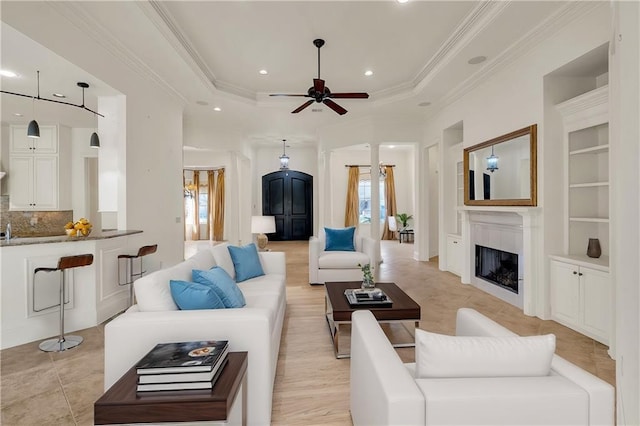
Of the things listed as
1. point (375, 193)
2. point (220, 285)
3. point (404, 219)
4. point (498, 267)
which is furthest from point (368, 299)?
point (404, 219)

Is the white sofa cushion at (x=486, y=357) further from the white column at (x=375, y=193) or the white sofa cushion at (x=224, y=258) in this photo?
the white column at (x=375, y=193)

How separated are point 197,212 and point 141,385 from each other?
1078 centimetres

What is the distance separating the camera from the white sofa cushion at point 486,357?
4.00ft

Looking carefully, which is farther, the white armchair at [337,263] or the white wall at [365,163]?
the white wall at [365,163]

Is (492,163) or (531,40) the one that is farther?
(492,163)

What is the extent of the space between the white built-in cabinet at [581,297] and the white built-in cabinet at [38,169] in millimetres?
8024

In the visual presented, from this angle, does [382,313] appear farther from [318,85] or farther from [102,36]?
[102,36]

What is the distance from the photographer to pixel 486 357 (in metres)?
1.22

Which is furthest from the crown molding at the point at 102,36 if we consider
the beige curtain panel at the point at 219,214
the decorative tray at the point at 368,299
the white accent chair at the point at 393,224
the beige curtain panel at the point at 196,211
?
the white accent chair at the point at 393,224

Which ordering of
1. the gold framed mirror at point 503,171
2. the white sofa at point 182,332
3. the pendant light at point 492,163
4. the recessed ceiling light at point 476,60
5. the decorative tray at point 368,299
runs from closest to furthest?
1. the white sofa at point 182,332
2. the decorative tray at point 368,299
3. the gold framed mirror at point 503,171
4. the recessed ceiling light at point 476,60
5. the pendant light at point 492,163

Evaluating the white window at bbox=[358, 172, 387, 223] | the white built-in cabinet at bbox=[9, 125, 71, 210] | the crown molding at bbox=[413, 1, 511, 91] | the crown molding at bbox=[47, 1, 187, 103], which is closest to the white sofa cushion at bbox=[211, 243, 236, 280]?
the crown molding at bbox=[47, 1, 187, 103]

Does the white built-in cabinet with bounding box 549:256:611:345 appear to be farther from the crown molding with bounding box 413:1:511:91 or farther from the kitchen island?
the kitchen island

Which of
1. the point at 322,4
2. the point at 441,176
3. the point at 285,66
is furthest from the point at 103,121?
the point at 441,176

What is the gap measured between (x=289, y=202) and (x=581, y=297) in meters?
8.78
